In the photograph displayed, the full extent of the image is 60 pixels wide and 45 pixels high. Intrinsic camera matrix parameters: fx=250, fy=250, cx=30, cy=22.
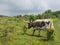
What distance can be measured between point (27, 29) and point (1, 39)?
38.7 ft

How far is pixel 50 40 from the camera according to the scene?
3238cm

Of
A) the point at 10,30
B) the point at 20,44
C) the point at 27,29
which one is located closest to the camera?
the point at 20,44

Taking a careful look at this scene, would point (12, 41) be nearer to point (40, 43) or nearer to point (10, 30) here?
point (40, 43)

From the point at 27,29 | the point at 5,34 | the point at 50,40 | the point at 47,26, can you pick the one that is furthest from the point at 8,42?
the point at 27,29

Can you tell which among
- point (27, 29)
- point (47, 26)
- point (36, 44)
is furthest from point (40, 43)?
point (27, 29)

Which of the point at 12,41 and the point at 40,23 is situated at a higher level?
the point at 40,23

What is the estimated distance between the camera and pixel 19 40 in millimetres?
30906

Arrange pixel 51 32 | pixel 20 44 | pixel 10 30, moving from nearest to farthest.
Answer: pixel 20 44 → pixel 51 32 → pixel 10 30

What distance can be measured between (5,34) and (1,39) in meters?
1.80

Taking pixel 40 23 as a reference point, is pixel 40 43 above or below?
below

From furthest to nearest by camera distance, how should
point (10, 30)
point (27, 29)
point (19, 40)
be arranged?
1. point (27, 29)
2. point (10, 30)
3. point (19, 40)

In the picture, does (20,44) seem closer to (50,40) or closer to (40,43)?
(40,43)

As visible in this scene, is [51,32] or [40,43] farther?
[51,32]

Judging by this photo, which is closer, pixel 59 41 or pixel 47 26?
pixel 59 41
